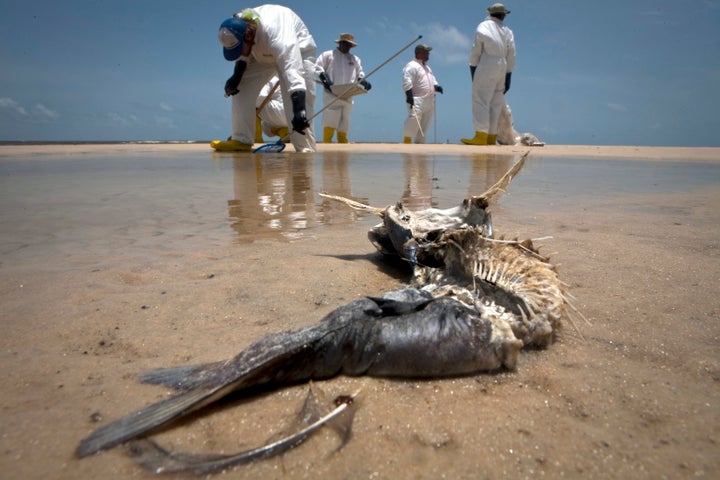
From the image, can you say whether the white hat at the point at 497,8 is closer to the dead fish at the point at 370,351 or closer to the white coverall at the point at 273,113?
the white coverall at the point at 273,113

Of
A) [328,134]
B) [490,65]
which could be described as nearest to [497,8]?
[490,65]

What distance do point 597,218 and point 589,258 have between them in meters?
1.17

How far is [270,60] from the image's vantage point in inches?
353

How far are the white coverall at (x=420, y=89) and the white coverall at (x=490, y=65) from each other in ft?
6.91

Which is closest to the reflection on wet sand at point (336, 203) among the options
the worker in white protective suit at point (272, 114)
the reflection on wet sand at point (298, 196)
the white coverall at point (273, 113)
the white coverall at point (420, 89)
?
the reflection on wet sand at point (298, 196)

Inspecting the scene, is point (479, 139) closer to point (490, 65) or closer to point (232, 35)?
point (490, 65)

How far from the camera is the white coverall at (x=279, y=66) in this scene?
27.0 feet

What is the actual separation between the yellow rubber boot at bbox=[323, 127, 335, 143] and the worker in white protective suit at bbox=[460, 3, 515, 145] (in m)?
4.83

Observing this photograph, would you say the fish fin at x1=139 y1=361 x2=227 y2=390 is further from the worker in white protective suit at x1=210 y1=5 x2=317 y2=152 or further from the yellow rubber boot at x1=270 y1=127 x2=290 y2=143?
the yellow rubber boot at x1=270 y1=127 x2=290 y2=143

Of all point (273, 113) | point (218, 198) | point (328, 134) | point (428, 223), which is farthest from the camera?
point (328, 134)

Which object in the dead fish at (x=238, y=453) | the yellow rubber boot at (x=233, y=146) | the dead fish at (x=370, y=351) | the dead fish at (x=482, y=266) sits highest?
the yellow rubber boot at (x=233, y=146)

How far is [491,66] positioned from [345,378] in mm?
13518

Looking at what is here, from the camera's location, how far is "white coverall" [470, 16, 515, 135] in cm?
1270

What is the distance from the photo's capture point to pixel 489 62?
1291cm
